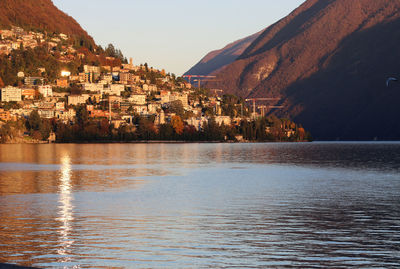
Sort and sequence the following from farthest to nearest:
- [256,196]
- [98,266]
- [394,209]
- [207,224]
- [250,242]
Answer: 1. [256,196]
2. [394,209]
3. [207,224]
4. [250,242]
5. [98,266]

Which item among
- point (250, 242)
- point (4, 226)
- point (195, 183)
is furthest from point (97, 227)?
point (195, 183)

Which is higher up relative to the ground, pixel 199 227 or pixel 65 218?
pixel 65 218

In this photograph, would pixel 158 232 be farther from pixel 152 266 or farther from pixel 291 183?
pixel 291 183

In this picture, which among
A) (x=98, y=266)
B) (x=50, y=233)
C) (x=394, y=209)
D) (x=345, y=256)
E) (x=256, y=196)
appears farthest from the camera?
(x=256, y=196)

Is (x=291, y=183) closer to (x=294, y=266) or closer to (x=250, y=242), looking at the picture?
(x=250, y=242)

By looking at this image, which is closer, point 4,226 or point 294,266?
point 294,266

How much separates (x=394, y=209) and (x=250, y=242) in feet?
41.7

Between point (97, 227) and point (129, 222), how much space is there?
76.1 inches

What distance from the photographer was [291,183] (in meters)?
52.5

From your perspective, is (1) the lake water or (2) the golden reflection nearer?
(1) the lake water

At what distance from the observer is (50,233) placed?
24.7 metres

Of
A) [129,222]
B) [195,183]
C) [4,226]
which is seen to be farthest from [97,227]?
[195,183]

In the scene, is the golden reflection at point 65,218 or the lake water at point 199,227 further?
the golden reflection at point 65,218

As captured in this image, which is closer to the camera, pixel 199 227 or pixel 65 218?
pixel 199 227
